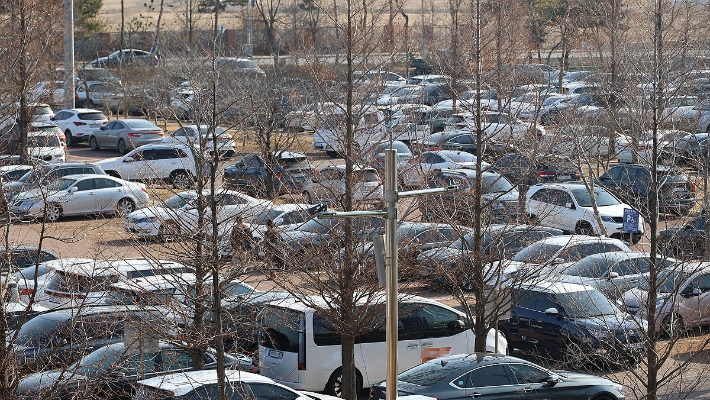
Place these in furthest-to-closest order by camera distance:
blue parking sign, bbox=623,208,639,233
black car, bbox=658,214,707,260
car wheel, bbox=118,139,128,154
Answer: car wheel, bbox=118,139,128,154, blue parking sign, bbox=623,208,639,233, black car, bbox=658,214,707,260

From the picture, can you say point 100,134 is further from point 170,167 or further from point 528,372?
point 528,372

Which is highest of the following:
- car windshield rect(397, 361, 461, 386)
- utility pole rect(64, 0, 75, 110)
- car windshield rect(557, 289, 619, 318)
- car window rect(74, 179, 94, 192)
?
utility pole rect(64, 0, 75, 110)

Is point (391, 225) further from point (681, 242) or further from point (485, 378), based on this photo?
point (681, 242)

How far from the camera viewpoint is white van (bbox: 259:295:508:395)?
612 inches

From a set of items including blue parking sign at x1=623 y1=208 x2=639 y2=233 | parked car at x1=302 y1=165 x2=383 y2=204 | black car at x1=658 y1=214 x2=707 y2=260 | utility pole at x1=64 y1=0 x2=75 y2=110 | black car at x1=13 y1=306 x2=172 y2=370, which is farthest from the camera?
utility pole at x1=64 y1=0 x2=75 y2=110

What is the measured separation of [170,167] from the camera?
111ft

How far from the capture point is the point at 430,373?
45.6ft

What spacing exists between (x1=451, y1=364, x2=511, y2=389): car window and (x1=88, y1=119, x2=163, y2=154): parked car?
26984 millimetres

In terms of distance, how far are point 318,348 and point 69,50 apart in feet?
97.0

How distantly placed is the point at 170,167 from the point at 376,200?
20111mm

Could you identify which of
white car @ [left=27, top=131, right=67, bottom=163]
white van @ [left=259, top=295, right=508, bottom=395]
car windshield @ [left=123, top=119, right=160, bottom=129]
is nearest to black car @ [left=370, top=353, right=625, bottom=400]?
white van @ [left=259, top=295, right=508, bottom=395]

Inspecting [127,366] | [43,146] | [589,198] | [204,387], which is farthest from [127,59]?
[204,387]

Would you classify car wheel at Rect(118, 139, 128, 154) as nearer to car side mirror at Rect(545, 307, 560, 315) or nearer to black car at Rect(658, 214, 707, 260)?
black car at Rect(658, 214, 707, 260)

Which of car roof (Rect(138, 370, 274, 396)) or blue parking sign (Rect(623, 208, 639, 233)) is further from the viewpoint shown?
blue parking sign (Rect(623, 208, 639, 233))
